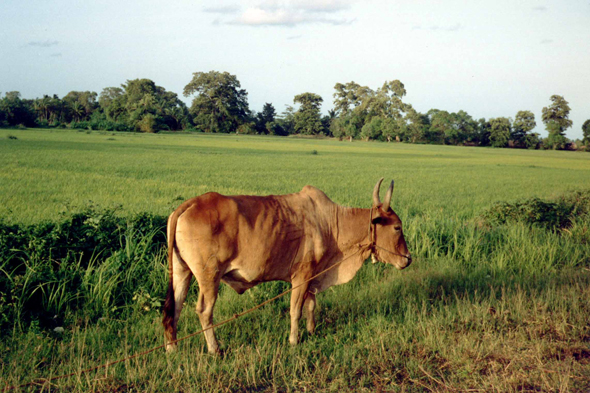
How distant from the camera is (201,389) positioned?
12.1 feet

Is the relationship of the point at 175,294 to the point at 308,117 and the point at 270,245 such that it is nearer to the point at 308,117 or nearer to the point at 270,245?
the point at 270,245

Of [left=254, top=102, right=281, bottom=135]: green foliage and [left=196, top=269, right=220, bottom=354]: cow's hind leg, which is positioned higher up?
[left=254, top=102, right=281, bottom=135]: green foliage

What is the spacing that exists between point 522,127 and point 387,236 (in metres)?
89.8

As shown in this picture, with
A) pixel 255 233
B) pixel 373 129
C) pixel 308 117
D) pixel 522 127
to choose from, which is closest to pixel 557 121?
pixel 522 127

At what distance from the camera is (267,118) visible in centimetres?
10238

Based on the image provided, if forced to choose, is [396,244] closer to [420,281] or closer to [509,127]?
[420,281]

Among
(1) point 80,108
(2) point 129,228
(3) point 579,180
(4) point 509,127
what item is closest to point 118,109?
(1) point 80,108

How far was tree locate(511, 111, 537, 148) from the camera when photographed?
3285 inches

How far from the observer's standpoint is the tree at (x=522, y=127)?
83438 millimetres

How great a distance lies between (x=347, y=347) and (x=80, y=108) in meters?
94.5

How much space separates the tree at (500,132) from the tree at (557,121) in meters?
6.46

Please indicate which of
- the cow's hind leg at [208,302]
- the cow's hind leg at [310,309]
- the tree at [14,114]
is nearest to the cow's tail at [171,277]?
the cow's hind leg at [208,302]

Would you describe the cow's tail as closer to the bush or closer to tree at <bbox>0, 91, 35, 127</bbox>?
the bush

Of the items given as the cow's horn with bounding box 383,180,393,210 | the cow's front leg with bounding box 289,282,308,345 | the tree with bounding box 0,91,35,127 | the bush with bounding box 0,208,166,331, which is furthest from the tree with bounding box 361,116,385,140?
the cow's front leg with bounding box 289,282,308,345
